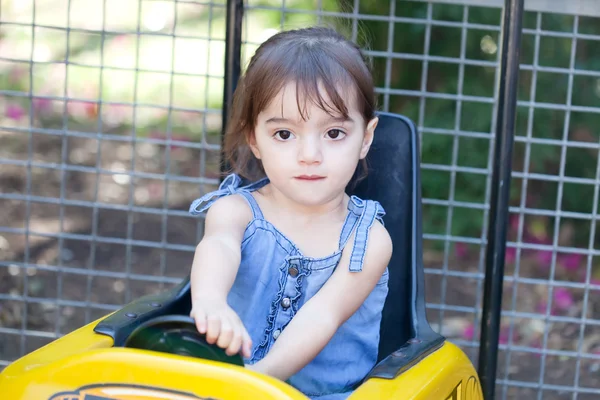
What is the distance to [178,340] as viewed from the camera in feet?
3.63

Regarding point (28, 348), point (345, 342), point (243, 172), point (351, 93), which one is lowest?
point (28, 348)

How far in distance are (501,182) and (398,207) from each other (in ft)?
0.89

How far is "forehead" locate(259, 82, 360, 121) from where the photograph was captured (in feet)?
4.25

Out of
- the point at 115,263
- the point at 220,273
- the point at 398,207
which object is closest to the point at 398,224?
the point at 398,207

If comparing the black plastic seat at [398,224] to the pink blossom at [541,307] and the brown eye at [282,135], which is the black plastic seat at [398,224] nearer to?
the brown eye at [282,135]

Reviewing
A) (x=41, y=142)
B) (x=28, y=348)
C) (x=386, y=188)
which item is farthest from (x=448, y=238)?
(x=41, y=142)

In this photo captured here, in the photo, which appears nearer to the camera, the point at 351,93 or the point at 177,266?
the point at 351,93

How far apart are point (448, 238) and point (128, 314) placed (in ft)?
2.97

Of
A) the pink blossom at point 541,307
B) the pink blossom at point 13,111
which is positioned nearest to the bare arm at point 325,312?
the pink blossom at point 541,307

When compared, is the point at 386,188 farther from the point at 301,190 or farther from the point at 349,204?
the point at 301,190

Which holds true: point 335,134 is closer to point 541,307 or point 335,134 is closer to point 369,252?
point 369,252

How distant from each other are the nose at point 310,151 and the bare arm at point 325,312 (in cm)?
17

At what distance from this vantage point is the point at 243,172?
5.18ft

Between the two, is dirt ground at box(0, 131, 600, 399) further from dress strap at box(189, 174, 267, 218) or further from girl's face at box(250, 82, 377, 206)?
girl's face at box(250, 82, 377, 206)
